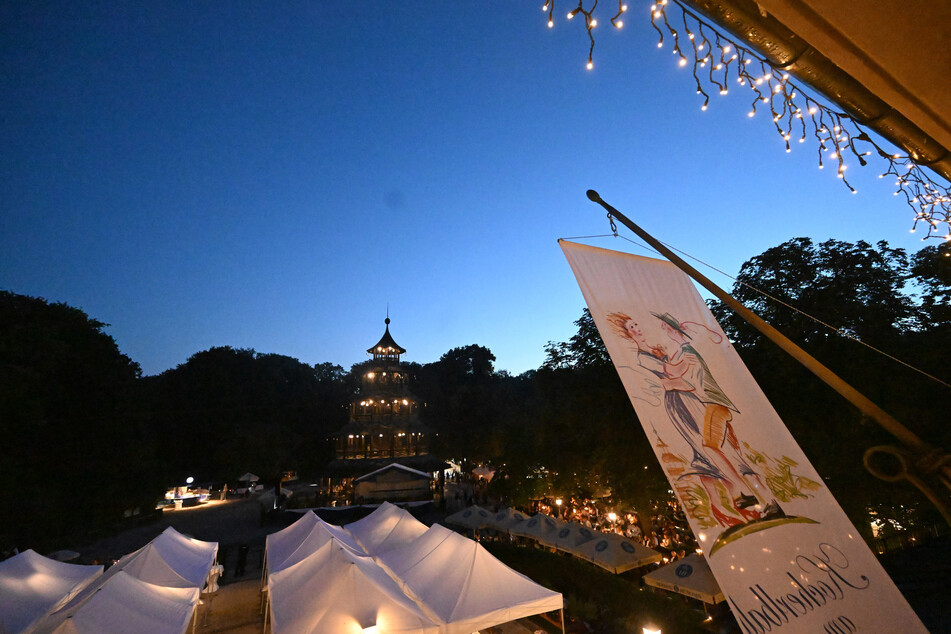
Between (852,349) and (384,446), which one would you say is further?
(384,446)

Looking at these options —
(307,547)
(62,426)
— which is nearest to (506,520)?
(307,547)

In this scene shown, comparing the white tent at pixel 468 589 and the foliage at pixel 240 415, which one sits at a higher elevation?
the foliage at pixel 240 415

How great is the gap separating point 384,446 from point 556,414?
66.6 ft

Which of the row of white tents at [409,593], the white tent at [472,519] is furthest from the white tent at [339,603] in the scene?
the white tent at [472,519]

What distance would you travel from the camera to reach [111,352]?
85.7 ft

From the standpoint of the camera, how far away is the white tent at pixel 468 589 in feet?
24.4

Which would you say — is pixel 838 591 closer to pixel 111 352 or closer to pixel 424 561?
pixel 424 561

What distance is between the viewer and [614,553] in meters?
11.7

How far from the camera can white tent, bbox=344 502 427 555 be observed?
1287 cm

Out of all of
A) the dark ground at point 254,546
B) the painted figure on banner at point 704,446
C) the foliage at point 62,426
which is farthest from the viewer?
the foliage at point 62,426

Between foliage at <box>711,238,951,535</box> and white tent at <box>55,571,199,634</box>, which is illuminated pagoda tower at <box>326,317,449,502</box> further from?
foliage at <box>711,238,951,535</box>

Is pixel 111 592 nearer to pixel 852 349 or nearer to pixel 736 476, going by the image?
pixel 736 476

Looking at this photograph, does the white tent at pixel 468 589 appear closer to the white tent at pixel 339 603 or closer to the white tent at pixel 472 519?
the white tent at pixel 339 603

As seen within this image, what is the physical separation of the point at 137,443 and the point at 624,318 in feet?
101
